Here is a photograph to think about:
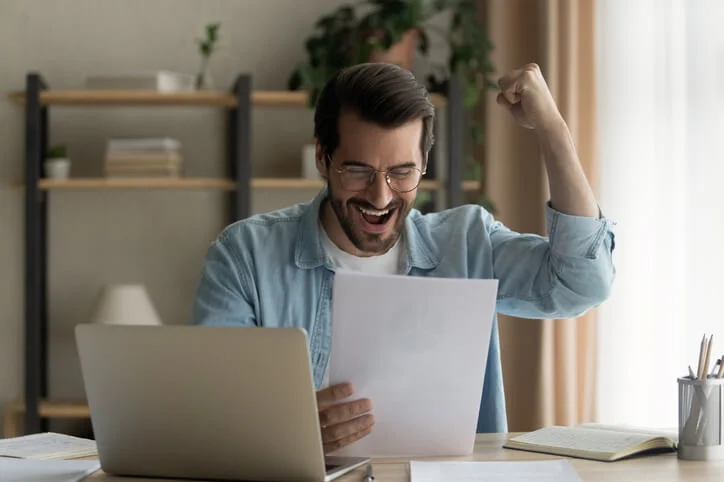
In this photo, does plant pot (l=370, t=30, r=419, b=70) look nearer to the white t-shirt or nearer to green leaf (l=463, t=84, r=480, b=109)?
green leaf (l=463, t=84, r=480, b=109)

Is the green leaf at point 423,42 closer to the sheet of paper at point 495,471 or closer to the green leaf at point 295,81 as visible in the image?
the green leaf at point 295,81

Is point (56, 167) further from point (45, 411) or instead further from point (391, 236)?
point (391, 236)

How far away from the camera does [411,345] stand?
4.76 ft

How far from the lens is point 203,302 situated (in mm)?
1915

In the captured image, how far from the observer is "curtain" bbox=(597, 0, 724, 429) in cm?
296

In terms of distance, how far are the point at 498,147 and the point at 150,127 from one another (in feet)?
4.32

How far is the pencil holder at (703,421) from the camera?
5.08 feet

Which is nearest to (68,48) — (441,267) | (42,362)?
(42,362)

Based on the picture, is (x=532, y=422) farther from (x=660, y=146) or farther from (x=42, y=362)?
(x=42, y=362)

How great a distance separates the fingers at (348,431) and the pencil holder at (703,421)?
1.54 ft

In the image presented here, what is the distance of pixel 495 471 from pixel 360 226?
623 mm

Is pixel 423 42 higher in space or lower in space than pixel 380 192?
higher

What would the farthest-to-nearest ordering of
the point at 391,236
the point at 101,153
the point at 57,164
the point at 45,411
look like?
the point at 101,153 → the point at 57,164 → the point at 45,411 → the point at 391,236

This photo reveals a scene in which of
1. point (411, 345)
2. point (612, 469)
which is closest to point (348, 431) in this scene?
point (411, 345)
